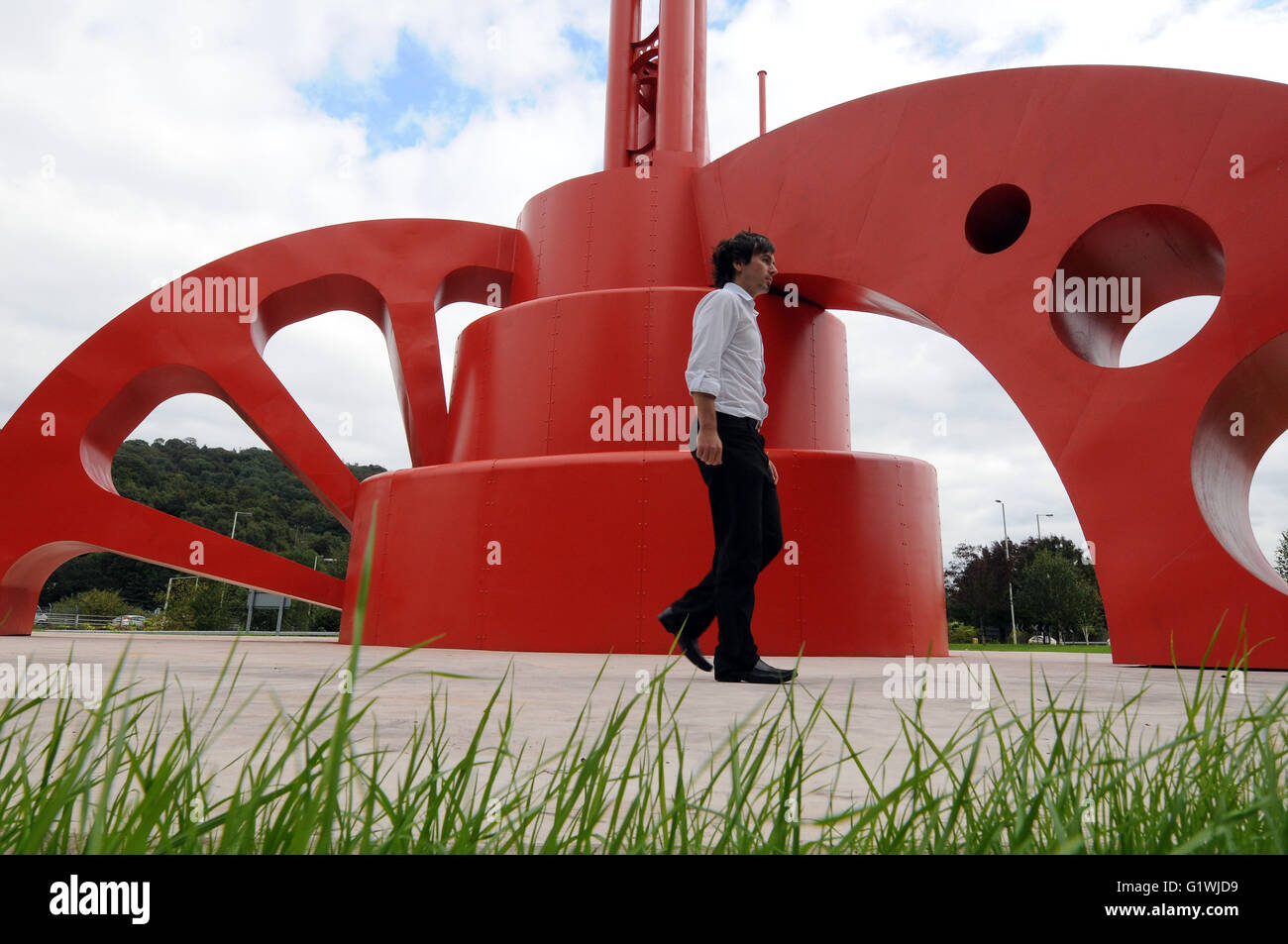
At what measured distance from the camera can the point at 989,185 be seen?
650 centimetres

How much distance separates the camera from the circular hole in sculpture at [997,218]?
6.61 metres

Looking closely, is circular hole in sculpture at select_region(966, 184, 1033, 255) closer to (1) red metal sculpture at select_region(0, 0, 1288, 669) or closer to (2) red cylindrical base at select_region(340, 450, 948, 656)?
(1) red metal sculpture at select_region(0, 0, 1288, 669)

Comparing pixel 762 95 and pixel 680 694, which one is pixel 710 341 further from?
pixel 762 95

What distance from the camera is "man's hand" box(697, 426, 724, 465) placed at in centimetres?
329

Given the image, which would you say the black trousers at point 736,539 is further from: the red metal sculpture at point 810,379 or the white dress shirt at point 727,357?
the red metal sculpture at point 810,379

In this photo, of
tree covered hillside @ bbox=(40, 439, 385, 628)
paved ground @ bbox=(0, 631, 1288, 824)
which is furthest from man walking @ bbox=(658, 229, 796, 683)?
tree covered hillside @ bbox=(40, 439, 385, 628)

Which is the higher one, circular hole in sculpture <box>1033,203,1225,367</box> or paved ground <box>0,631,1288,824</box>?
circular hole in sculpture <box>1033,203,1225,367</box>

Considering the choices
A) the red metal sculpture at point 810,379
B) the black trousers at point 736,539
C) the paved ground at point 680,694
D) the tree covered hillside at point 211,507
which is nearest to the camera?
the paved ground at point 680,694

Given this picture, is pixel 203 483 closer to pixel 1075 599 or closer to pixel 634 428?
pixel 634 428

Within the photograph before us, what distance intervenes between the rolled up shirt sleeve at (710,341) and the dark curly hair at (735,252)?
0.31 metres

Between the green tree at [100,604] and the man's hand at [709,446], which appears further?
the green tree at [100,604]

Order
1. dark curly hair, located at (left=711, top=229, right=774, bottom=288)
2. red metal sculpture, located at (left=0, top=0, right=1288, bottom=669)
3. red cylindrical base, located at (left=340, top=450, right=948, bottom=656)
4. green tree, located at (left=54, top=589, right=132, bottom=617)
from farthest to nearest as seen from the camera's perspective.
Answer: green tree, located at (left=54, top=589, right=132, bottom=617)
red cylindrical base, located at (left=340, top=450, right=948, bottom=656)
red metal sculpture, located at (left=0, top=0, right=1288, bottom=669)
dark curly hair, located at (left=711, top=229, right=774, bottom=288)

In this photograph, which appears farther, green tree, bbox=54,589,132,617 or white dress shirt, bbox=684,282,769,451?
green tree, bbox=54,589,132,617

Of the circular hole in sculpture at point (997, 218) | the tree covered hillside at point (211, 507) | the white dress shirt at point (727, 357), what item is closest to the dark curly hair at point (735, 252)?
the white dress shirt at point (727, 357)
